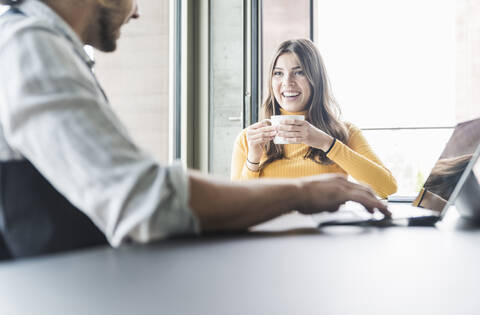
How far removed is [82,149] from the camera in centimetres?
53

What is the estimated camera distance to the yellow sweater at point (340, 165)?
161cm

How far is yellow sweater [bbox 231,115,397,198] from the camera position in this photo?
1613 millimetres

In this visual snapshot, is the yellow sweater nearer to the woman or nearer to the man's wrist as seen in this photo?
the woman

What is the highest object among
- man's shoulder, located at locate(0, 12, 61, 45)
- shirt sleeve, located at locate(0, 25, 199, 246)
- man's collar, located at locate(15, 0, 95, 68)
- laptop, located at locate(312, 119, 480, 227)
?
man's collar, located at locate(15, 0, 95, 68)

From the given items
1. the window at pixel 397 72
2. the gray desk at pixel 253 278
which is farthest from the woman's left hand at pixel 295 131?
the window at pixel 397 72

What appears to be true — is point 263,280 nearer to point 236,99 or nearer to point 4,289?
point 4,289

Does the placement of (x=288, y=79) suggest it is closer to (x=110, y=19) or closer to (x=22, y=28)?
(x=110, y=19)

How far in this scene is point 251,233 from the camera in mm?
624

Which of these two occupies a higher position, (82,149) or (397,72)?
(397,72)

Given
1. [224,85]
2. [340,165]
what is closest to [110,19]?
[340,165]

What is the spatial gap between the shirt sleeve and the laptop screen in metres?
0.56

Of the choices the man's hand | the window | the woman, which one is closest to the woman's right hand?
the woman

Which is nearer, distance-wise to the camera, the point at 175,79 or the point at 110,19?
the point at 110,19

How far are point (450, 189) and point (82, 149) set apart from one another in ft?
2.24
